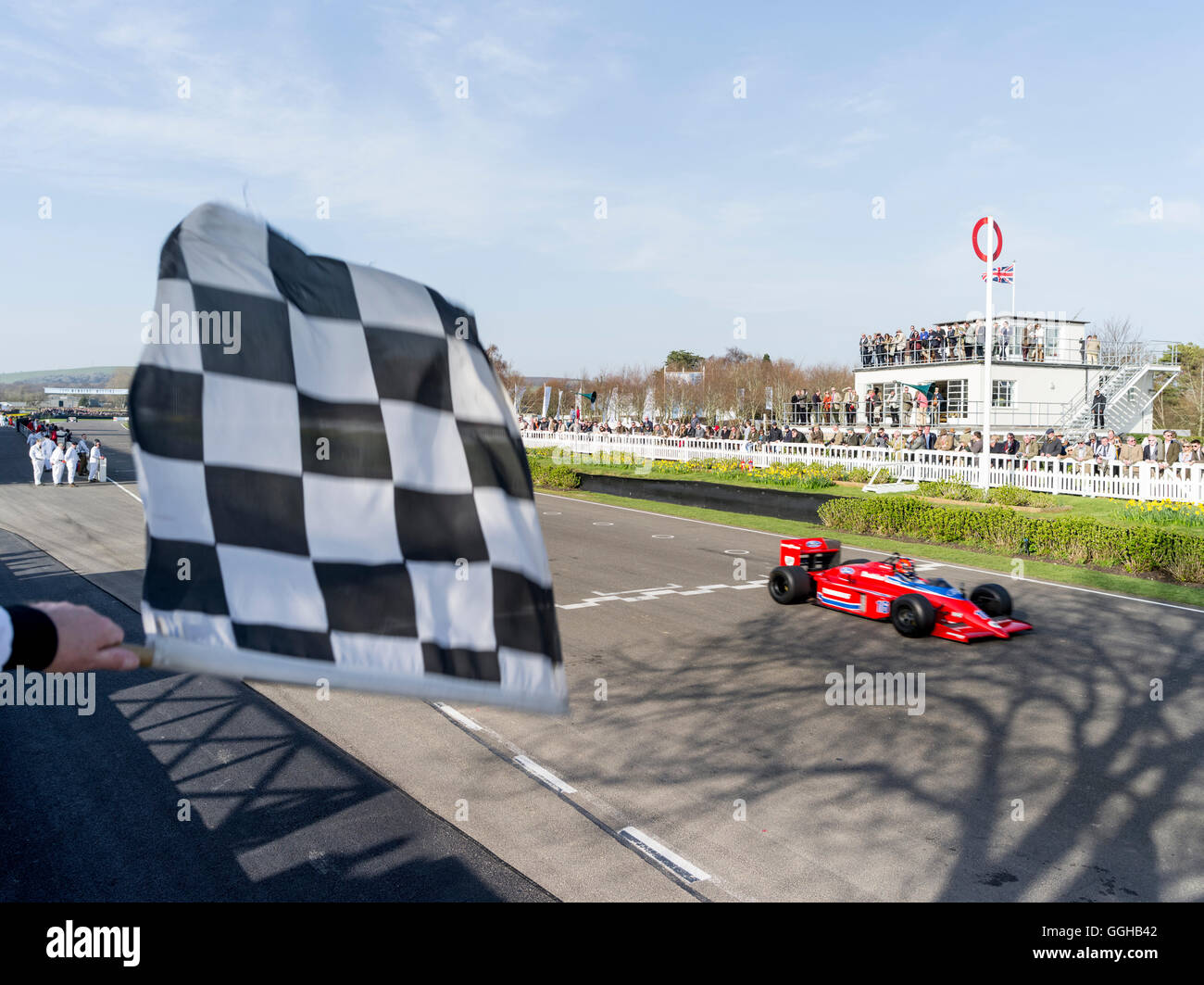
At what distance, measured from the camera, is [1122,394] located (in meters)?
36.3

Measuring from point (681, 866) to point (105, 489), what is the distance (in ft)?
94.1

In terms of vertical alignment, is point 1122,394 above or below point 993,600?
above

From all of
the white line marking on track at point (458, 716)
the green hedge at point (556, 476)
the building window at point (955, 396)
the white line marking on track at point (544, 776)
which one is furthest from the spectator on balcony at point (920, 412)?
the white line marking on track at point (544, 776)

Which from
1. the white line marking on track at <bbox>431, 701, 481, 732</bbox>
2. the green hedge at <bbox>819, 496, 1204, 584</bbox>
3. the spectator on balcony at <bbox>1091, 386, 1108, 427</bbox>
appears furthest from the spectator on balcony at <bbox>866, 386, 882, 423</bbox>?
the white line marking on track at <bbox>431, 701, 481, 732</bbox>

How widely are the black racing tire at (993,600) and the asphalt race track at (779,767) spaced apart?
0.48 metres

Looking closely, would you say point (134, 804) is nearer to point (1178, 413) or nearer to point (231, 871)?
point (231, 871)

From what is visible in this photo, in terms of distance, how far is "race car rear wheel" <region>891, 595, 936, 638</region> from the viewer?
33.4 feet

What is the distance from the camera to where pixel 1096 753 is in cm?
699

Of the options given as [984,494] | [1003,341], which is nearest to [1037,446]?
[984,494]

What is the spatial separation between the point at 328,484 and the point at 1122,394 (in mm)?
40569

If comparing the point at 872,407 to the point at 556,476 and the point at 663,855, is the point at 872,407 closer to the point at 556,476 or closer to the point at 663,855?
the point at 556,476

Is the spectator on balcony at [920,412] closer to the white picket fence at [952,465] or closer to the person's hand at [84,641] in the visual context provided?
the white picket fence at [952,465]

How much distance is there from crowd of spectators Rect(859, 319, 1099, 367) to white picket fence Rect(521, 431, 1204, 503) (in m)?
13.2

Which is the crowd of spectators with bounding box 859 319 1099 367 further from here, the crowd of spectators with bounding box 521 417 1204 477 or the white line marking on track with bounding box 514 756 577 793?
the white line marking on track with bounding box 514 756 577 793
